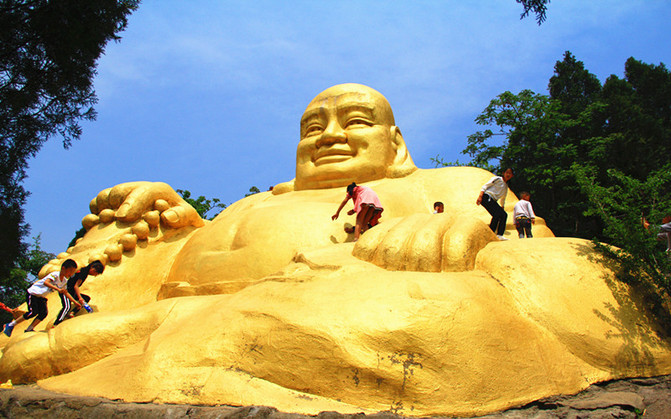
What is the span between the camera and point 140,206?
5848mm

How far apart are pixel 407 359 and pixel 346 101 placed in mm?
4406

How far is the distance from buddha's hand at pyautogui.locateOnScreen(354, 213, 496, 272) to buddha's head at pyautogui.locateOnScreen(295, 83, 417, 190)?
2.74 m

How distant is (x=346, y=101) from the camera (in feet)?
21.2

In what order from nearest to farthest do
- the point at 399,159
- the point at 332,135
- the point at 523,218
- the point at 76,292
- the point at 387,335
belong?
1. the point at 387,335
2. the point at 76,292
3. the point at 523,218
4. the point at 332,135
5. the point at 399,159

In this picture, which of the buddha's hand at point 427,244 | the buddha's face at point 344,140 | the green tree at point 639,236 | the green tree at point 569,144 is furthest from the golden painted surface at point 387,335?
the green tree at point 569,144

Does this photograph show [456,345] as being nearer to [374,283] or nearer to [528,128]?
[374,283]

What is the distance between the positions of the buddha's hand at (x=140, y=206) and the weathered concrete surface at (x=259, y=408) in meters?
3.13

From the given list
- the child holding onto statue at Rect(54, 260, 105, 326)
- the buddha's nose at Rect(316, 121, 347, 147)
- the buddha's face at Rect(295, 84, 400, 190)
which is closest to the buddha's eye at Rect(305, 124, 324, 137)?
the buddha's face at Rect(295, 84, 400, 190)

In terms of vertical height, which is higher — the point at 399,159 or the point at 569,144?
the point at 569,144

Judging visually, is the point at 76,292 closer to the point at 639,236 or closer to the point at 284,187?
the point at 284,187

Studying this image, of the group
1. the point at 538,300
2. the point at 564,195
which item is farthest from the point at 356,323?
the point at 564,195

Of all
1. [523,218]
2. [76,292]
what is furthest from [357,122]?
[76,292]

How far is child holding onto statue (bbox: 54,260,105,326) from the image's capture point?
461cm

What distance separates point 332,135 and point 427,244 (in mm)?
3229
